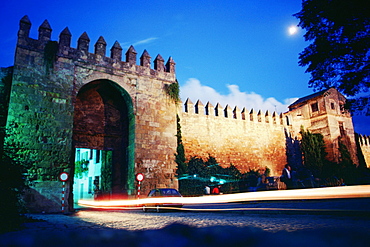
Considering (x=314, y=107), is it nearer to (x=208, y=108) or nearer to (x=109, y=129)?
(x=208, y=108)

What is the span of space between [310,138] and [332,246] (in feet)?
70.4

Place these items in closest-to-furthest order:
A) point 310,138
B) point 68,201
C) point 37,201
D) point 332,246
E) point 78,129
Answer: point 332,246 → point 37,201 → point 68,201 → point 78,129 → point 310,138

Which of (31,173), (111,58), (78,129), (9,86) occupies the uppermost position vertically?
(111,58)

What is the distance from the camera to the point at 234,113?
770 inches

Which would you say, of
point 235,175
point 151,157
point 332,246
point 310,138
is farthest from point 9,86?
point 310,138

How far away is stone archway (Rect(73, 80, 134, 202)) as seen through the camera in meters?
12.2

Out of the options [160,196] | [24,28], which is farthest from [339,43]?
[24,28]

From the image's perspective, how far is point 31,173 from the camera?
9.61 meters

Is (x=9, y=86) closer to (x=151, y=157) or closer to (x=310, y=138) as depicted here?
(x=151, y=157)

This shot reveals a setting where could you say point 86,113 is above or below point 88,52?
below

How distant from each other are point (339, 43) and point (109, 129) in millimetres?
10220

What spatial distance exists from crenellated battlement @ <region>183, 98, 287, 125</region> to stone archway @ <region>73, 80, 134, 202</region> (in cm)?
503

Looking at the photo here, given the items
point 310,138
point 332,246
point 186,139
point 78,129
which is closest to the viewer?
point 332,246

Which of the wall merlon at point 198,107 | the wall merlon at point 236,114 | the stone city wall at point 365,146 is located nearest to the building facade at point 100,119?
the wall merlon at point 198,107
